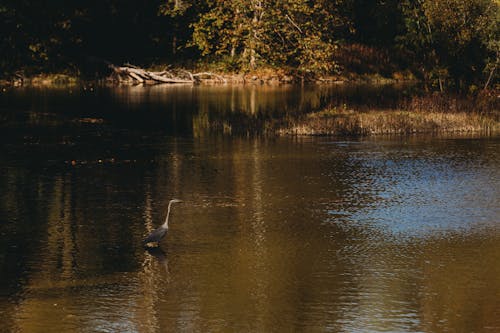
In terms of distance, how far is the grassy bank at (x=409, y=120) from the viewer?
38750 millimetres

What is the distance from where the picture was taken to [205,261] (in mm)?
17375

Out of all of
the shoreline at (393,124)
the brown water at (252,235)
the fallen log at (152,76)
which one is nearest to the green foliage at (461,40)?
the shoreline at (393,124)

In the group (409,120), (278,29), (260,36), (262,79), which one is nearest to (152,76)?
(262,79)

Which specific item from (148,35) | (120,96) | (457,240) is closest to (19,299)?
(457,240)

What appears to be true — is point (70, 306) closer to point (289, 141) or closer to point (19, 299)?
point (19, 299)

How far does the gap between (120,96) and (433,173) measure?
3261cm

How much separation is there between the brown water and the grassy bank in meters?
2.32

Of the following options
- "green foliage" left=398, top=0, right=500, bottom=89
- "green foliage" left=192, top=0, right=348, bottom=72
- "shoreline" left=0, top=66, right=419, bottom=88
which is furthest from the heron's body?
"shoreline" left=0, top=66, right=419, bottom=88

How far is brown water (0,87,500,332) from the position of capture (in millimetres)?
14344

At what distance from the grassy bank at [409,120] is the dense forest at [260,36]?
4.78 meters

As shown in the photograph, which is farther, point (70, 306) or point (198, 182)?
point (198, 182)

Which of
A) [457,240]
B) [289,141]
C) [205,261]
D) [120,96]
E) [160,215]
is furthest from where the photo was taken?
[120,96]

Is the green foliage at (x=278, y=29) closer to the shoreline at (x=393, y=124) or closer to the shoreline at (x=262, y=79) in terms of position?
the shoreline at (x=262, y=79)

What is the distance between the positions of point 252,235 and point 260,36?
1625 inches
